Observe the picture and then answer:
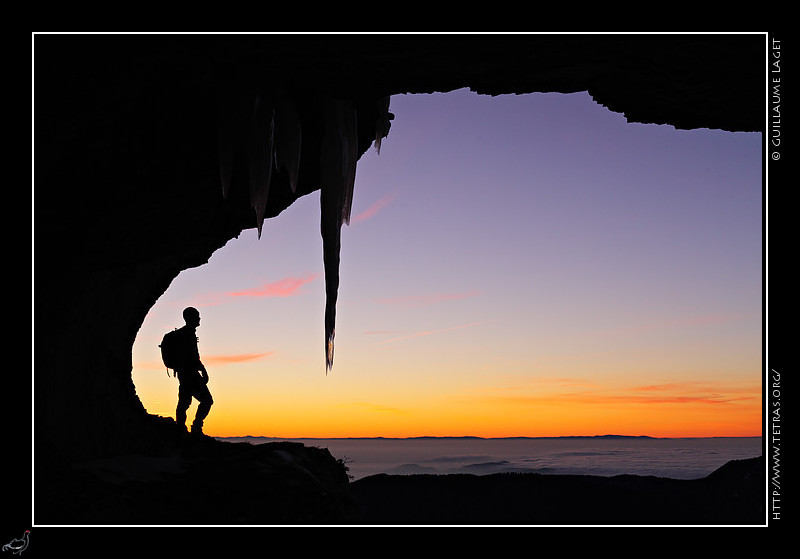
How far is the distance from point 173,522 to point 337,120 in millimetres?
4581

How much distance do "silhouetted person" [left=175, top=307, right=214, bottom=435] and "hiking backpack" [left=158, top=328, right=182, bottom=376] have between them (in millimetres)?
64

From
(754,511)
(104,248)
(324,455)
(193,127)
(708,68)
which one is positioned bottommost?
(754,511)

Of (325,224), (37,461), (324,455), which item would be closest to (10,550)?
(37,461)

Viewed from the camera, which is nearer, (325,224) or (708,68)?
(708,68)

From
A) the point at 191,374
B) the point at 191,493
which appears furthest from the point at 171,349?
the point at 191,493

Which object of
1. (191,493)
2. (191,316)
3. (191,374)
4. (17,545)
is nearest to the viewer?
(17,545)

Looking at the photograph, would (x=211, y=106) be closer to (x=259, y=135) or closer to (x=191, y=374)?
(x=259, y=135)

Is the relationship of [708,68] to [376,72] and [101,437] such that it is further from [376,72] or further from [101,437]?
[101,437]

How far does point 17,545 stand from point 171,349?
4706mm

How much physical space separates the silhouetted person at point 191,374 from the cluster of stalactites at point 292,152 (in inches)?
143

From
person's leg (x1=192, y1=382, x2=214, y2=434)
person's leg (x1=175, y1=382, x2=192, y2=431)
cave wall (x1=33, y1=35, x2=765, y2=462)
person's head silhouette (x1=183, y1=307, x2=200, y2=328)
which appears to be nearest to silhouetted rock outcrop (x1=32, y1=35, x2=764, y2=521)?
cave wall (x1=33, y1=35, x2=765, y2=462)

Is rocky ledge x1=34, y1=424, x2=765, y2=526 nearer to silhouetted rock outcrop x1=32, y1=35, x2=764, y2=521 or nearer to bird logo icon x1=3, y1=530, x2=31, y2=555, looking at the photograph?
silhouetted rock outcrop x1=32, y1=35, x2=764, y2=521

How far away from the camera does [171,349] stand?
1014 centimetres

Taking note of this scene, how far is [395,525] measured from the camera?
550 centimetres
